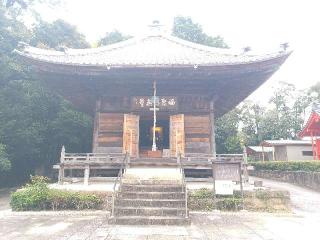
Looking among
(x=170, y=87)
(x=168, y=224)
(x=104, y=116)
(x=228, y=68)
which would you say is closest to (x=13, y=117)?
(x=104, y=116)

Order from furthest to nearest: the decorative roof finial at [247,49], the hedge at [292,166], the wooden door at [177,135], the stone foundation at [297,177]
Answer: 1. the hedge at [292,166]
2. the stone foundation at [297,177]
3. the decorative roof finial at [247,49]
4. the wooden door at [177,135]

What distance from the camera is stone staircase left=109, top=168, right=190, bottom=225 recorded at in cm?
809

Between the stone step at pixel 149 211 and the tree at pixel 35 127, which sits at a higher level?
the tree at pixel 35 127

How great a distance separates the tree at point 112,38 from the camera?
39.0m

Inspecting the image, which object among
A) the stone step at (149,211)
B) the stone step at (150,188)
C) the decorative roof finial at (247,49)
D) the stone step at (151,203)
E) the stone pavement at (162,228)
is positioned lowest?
the stone pavement at (162,228)

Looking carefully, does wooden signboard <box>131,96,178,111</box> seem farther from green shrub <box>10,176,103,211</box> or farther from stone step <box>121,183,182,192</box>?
green shrub <box>10,176,103,211</box>

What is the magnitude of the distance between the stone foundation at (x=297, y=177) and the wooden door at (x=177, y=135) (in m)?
11.4

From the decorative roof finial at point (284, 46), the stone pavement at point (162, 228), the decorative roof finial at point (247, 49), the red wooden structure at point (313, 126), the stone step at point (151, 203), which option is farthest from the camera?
the red wooden structure at point (313, 126)

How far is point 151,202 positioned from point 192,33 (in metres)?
Answer: 41.7

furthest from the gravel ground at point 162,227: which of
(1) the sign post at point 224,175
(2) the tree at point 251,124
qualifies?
(2) the tree at point 251,124

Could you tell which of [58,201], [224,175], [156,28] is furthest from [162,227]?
[156,28]

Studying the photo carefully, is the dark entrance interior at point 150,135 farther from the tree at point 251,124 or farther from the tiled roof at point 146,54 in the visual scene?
the tree at point 251,124

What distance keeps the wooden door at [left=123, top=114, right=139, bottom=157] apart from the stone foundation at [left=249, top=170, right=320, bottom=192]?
13215 mm

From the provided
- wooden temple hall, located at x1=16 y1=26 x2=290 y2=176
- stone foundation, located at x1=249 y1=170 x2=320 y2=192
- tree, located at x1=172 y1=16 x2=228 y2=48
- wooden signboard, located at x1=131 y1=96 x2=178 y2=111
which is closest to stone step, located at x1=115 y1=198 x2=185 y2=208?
wooden temple hall, located at x1=16 y1=26 x2=290 y2=176
